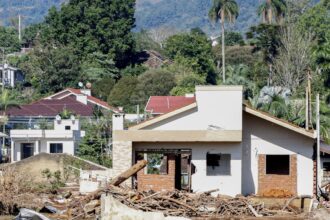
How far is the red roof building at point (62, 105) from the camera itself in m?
84.6

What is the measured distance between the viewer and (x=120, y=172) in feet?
144

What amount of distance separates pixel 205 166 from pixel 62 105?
150 ft

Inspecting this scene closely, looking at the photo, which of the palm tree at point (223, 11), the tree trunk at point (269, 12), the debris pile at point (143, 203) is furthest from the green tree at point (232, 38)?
the debris pile at point (143, 203)

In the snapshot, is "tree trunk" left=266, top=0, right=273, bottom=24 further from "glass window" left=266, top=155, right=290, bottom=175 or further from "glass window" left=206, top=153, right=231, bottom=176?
"glass window" left=206, top=153, right=231, bottom=176

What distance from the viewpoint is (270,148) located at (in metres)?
45.2

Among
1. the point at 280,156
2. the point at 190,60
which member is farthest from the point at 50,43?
the point at 280,156

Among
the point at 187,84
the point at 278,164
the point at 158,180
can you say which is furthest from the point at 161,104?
the point at 158,180

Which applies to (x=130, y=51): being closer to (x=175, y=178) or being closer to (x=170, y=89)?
(x=170, y=89)

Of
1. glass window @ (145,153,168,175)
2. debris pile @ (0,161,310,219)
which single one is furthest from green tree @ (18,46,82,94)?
debris pile @ (0,161,310,219)

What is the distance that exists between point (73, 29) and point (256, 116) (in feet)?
221

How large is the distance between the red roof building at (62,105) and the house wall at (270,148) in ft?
131

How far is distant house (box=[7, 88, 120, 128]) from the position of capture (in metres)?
83.7

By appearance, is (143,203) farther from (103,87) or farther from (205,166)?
(103,87)

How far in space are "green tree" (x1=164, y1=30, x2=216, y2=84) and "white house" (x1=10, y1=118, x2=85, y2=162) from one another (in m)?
35.5
